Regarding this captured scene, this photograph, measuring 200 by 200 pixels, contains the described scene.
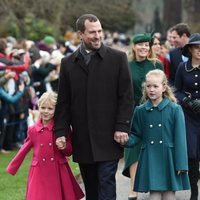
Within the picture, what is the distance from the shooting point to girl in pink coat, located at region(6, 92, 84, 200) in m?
7.45

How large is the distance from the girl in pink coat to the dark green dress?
1.52 metres

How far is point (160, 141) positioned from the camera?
24.6 ft

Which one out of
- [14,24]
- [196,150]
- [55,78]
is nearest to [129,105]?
[196,150]

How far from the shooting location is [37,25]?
32.6 meters

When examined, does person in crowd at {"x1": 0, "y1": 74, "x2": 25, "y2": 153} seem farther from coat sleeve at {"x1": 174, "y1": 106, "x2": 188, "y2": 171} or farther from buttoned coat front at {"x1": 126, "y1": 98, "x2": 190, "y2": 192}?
coat sleeve at {"x1": 174, "y1": 106, "x2": 188, "y2": 171}

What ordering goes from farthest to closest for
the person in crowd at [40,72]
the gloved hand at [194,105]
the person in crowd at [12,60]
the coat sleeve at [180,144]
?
1. the person in crowd at [40,72]
2. the person in crowd at [12,60]
3. the gloved hand at [194,105]
4. the coat sleeve at [180,144]

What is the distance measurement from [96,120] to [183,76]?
1.79 metres

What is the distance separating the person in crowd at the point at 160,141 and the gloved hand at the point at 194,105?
2.01 ft

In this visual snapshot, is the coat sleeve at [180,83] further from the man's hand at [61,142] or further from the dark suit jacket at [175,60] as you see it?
the man's hand at [61,142]

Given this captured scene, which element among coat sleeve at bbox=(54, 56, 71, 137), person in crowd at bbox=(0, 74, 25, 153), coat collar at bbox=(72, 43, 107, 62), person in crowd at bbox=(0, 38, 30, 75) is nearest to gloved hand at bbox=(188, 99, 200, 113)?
coat collar at bbox=(72, 43, 107, 62)

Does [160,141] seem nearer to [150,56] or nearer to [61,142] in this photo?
[61,142]

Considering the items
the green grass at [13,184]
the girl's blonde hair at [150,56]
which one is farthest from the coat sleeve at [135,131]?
the green grass at [13,184]

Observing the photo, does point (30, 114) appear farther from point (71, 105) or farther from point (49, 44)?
point (71, 105)

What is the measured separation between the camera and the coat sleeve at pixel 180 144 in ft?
24.1
